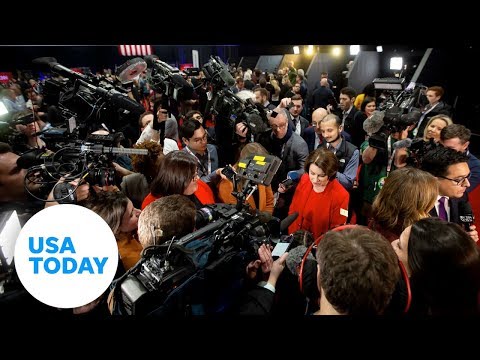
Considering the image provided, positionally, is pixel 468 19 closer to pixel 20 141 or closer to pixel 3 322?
pixel 3 322

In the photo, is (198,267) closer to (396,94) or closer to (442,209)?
(442,209)

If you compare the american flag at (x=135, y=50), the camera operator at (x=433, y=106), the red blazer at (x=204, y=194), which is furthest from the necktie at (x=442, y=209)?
the camera operator at (x=433, y=106)

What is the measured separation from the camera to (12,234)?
1619 mm

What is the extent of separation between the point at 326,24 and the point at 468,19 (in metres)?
0.63

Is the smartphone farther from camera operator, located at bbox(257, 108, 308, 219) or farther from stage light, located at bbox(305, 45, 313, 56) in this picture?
stage light, located at bbox(305, 45, 313, 56)

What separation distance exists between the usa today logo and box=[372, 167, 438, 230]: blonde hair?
4.84 ft

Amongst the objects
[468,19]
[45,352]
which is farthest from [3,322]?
[468,19]

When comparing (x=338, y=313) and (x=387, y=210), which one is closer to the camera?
(x=338, y=313)

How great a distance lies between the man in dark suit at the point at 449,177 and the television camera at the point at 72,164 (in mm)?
2038

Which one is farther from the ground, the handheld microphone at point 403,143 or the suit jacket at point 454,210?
the handheld microphone at point 403,143

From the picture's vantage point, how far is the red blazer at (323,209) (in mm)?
2232

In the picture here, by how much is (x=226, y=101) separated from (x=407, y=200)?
5.42 ft

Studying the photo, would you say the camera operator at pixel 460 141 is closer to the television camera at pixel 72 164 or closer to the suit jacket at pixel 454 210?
the suit jacket at pixel 454 210

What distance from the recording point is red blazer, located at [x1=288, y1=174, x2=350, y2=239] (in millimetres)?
2232
